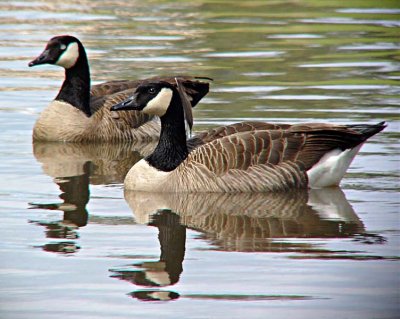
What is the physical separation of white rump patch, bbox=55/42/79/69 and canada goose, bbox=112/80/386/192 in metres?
3.65

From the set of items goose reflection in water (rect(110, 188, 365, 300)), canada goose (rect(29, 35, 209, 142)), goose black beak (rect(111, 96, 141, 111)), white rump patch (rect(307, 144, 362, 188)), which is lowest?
goose reflection in water (rect(110, 188, 365, 300))

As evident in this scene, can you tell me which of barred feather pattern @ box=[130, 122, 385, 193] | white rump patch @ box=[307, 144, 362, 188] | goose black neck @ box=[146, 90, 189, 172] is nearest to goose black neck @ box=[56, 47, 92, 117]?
goose black neck @ box=[146, 90, 189, 172]

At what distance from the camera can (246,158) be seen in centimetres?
1132

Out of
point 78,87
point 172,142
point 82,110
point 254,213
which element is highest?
point 78,87

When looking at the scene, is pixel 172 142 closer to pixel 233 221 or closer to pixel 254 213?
pixel 254 213

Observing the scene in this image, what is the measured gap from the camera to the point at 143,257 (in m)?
9.03

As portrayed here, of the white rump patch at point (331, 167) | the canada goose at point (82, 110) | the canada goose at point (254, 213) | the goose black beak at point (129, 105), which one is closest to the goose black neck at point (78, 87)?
the canada goose at point (82, 110)

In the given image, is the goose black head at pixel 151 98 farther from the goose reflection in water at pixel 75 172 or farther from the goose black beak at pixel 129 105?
the goose reflection in water at pixel 75 172

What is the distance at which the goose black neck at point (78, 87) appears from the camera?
49.5ft

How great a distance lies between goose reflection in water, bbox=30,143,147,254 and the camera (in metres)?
10.0

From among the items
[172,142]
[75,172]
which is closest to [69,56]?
[75,172]

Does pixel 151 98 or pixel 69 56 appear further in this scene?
pixel 69 56

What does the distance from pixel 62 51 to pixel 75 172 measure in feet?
9.19

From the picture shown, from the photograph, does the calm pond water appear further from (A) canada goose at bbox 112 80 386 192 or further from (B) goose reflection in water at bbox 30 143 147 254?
(A) canada goose at bbox 112 80 386 192
